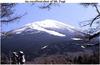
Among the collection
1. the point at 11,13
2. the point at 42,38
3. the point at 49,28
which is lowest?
the point at 42,38

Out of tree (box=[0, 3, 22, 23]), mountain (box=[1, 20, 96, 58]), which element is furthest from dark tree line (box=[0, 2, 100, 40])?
mountain (box=[1, 20, 96, 58])

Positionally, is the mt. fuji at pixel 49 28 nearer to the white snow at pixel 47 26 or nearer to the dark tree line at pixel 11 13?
the white snow at pixel 47 26

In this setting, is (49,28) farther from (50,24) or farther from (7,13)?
(7,13)

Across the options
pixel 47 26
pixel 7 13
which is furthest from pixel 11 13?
pixel 47 26

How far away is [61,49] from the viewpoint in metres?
4.12

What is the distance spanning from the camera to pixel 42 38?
412 centimetres

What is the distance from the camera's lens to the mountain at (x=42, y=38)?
4129 millimetres

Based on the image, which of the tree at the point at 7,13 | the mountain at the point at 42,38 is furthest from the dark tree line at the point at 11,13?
the mountain at the point at 42,38

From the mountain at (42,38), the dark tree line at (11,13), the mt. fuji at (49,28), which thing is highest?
the dark tree line at (11,13)

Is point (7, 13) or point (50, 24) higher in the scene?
point (7, 13)

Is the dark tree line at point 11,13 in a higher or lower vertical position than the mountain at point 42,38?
higher

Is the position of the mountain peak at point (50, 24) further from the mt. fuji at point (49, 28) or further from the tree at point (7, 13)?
the tree at point (7, 13)

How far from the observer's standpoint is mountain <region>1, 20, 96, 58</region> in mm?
4129

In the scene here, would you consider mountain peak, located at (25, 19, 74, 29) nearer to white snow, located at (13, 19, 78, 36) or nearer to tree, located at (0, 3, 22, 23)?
white snow, located at (13, 19, 78, 36)
